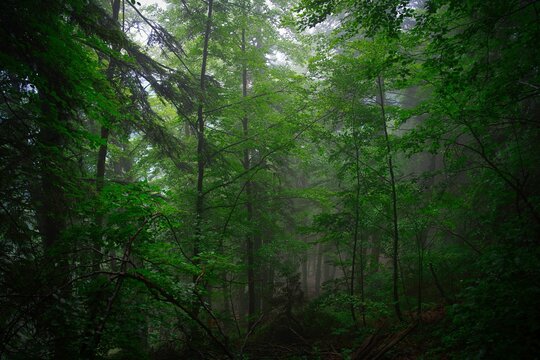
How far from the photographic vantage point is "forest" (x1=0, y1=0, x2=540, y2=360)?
3.79 meters

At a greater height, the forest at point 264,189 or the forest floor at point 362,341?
A: the forest at point 264,189

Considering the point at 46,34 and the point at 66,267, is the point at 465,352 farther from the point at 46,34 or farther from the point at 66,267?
the point at 46,34

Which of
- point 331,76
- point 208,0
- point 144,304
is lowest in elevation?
point 144,304

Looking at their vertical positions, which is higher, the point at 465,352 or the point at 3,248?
the point at 3,248

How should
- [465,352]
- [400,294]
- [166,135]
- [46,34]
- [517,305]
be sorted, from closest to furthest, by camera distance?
[517,305]
[465,352]
[46,34]
[166,135]
[400,294]

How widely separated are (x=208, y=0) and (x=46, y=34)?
26.8 ft

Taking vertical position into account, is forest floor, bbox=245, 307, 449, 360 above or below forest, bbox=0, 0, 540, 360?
below

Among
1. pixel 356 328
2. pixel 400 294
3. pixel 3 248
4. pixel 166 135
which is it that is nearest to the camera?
pixel 3 248

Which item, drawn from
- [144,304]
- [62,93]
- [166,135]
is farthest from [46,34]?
[166,135]

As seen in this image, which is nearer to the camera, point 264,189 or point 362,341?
point 362,341

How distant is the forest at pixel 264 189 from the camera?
3.79m

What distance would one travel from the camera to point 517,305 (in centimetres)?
346

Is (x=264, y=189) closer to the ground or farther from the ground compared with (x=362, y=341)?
farther from the ground

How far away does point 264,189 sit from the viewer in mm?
13852
